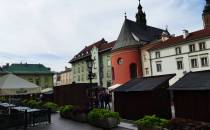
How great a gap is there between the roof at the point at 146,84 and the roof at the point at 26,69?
214 feet

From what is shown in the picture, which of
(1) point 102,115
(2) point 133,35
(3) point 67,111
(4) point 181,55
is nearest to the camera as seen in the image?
(1) point 102,115

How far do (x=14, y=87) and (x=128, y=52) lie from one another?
38.2 m

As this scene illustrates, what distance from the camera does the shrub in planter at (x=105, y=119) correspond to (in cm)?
1579

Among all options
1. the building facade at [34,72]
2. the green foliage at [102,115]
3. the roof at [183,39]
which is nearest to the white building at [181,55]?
the roof at [183,39]

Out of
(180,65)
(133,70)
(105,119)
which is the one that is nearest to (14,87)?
(105,119)

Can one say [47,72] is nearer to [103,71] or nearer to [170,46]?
[103,71]

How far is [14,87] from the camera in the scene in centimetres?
1560

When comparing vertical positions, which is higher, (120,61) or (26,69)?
(26,69)

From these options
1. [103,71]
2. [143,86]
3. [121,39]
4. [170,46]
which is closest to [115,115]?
[143,86]

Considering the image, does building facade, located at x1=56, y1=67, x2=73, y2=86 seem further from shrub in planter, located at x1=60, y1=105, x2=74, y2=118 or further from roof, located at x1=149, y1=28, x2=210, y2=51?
shrub in planter, located at x1=60, y1=105, x2=74, y2=118

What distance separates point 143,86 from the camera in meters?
18.0

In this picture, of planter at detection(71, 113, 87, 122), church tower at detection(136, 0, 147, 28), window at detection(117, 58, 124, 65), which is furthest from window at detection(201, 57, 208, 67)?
planter at detection(71, 113, 87, 122)

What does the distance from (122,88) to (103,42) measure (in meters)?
53.1

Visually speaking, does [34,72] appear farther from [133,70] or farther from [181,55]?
[181,55]
